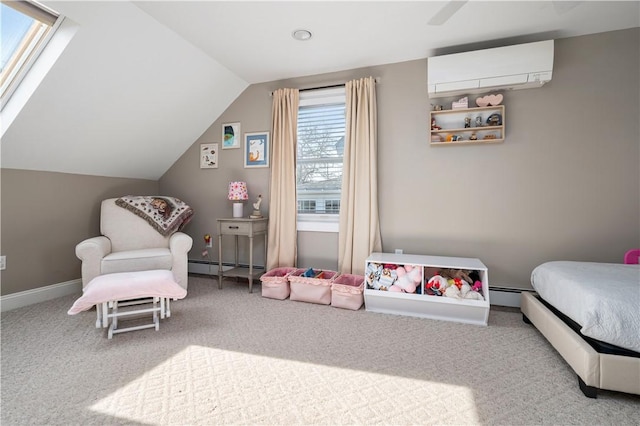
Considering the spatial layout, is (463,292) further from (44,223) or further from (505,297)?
(44,223)

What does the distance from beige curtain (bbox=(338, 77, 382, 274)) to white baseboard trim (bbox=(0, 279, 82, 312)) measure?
2.81m

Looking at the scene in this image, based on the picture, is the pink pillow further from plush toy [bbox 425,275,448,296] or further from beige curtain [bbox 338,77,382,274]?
plush toy [bbox 425,275,448,296]

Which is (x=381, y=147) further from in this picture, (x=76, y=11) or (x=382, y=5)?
(x=76, y=11)

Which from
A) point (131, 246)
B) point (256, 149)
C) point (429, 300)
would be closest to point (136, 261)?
point (131, 246)

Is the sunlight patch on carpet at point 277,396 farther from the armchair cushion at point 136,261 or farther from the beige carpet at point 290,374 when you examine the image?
the armchair cushion at point 136,261

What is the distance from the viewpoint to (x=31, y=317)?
7.97 ft

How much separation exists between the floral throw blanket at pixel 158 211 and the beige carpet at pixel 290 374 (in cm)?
109

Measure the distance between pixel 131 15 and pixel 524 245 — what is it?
372 centimetres

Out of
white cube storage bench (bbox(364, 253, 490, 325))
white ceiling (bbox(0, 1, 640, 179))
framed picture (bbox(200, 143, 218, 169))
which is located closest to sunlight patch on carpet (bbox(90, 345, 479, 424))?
white cube storage bench (bbox(364, 253, 490, 325))

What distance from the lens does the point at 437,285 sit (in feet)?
8.05

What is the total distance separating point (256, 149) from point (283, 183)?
602 millimetres

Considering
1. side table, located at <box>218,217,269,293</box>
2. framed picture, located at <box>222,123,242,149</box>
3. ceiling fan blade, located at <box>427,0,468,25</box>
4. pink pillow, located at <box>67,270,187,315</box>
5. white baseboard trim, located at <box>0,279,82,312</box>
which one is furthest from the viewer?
framed picture, located at <box>222,123,242,149</box>

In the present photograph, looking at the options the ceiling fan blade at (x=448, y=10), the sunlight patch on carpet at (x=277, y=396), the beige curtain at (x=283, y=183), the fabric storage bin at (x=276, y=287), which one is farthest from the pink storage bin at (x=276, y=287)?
the ceiling fan blade at (x=448, y=10)

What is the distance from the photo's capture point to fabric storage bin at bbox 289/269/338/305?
2.81 metres
